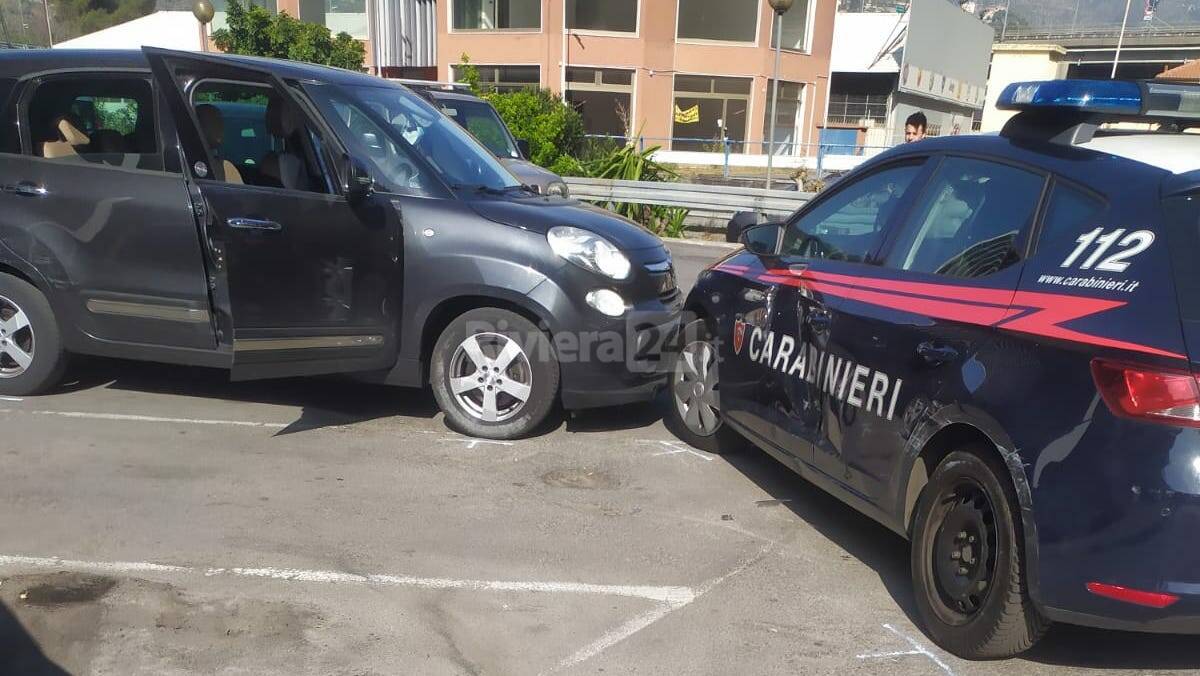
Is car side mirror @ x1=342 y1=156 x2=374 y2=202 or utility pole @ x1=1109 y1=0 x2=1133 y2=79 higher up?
utility pole @ x1=1109 y1=0 x2=1133 y2=79

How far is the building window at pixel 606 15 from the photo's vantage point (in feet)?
117

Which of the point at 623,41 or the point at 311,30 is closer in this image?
the point at 311,30

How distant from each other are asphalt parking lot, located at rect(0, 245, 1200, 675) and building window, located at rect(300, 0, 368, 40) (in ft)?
117

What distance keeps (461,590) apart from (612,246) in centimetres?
237

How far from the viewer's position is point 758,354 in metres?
4.82

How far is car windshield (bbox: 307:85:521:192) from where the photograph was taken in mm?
5633

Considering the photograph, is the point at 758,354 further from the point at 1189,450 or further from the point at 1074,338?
the point at 1189,450

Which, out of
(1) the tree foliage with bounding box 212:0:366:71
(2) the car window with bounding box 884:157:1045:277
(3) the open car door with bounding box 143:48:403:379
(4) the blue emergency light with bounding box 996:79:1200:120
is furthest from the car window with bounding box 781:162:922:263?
(1) the tree foliage with bounding box 212:0:366:71

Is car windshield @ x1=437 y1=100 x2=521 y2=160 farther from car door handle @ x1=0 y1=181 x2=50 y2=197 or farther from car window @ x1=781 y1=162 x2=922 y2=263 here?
car window @ x1=781 y1=162 x2=922 y2=263

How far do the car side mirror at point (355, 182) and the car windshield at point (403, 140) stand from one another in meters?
0.18

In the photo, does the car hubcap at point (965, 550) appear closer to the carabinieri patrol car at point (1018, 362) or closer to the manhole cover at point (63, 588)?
the carabinieri patrol car at point (1018, 362)

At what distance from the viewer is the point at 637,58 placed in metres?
35.9

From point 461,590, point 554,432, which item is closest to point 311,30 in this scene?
point 554,432

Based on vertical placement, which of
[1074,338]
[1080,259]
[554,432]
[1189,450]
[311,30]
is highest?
[311,30]
